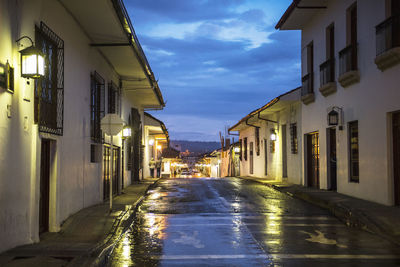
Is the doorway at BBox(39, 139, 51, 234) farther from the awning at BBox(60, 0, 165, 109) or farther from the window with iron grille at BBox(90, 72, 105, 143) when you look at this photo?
the window with iron grille at BBox(90, 72, 105, 143)

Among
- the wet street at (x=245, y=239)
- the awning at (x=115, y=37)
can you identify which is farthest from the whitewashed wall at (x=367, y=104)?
the awning at (x=115, y=37)

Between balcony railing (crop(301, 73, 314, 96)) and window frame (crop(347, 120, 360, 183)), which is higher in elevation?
balcony railing (crop(301, 73, 314, 96))

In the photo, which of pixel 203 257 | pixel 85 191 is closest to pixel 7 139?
pixel 203 257

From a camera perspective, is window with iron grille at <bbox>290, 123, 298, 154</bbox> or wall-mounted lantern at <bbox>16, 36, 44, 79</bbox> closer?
wall-mounted lantern at <bbox>16, 36, 44, 79</bbox>

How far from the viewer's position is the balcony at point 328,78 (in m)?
15.3

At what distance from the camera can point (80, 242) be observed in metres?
7.73

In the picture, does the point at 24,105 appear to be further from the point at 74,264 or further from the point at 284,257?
the point at 284,257

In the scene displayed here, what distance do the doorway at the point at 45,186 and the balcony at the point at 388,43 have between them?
8058mm

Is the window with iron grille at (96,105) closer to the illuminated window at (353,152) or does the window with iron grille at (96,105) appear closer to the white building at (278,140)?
the illuminated window at (353,152)

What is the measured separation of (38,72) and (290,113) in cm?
1628

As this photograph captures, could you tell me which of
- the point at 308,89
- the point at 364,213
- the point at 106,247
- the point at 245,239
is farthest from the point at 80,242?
the point at 308,89

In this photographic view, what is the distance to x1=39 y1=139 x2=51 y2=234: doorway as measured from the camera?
857cm

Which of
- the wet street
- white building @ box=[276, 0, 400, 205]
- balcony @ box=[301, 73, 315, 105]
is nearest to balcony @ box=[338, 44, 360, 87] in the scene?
white building @ box=[276, 0, 400, 205]

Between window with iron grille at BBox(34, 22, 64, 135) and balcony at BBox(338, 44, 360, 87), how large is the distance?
840 cm
